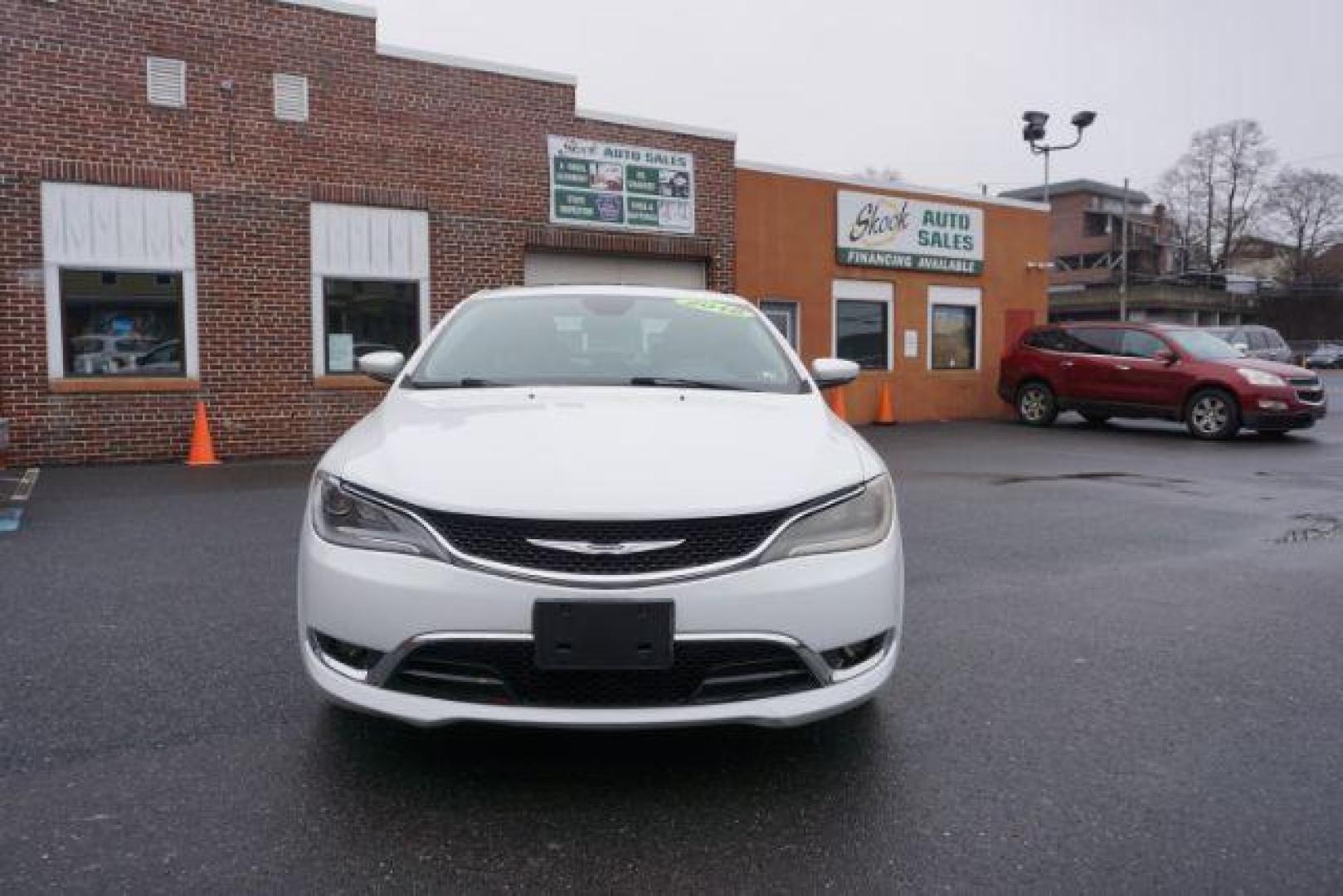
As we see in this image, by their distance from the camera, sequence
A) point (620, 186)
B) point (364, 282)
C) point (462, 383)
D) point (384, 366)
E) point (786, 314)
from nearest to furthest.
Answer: point (462, 383) → point (384, 366) → point (364, 282) → point (620, 186) → point (786, 314)

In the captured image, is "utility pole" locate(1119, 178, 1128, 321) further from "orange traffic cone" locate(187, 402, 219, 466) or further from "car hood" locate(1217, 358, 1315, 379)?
"orange traffic cone" locate(187, 402, 219, 466)

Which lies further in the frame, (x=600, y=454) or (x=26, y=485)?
(x=26, y=485)

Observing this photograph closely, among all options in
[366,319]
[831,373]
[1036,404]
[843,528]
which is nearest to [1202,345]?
[1036,404]

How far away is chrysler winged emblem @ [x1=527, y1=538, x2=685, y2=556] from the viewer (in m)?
2.57

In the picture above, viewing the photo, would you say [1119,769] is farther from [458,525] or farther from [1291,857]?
[458,525]

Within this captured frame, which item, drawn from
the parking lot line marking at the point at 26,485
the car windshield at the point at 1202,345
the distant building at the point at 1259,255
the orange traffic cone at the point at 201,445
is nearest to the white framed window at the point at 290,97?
the orange traffic cone at the point at 201,445

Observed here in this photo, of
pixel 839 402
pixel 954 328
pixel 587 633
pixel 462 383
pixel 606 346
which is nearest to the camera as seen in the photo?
pixel 587 633

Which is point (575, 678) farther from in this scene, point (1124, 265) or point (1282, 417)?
point (1124, 265)

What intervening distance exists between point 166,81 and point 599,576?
36.3 feet

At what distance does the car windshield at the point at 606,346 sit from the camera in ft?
12.7

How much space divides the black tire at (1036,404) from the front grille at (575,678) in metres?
15.3

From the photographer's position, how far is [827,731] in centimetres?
325

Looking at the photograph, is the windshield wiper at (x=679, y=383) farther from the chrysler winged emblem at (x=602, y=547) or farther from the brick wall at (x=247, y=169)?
the brick wall at (x=247, y=169)

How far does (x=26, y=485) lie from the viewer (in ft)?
29.9
